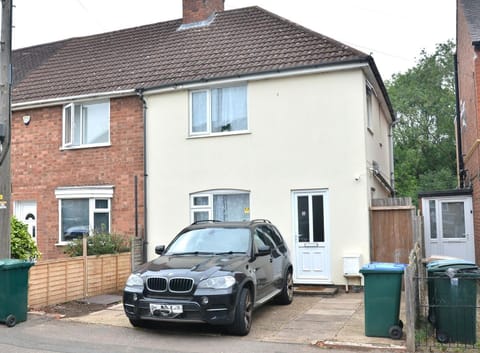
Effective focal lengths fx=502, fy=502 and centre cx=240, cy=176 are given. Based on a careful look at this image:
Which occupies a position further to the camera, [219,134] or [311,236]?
[219,134]

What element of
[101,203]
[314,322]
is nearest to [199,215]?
[101,203]

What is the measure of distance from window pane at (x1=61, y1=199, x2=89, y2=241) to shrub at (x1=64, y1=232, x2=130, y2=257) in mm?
1734

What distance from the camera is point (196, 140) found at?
1326cm

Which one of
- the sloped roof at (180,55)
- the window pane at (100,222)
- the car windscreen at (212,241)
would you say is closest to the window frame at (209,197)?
the window pane at (100,222)

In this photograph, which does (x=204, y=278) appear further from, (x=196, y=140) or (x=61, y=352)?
(x=196, y=140)

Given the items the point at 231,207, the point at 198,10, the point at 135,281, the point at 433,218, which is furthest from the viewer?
the point at 198,10

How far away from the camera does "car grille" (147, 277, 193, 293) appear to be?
725 cm

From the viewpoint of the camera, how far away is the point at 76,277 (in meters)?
10.4

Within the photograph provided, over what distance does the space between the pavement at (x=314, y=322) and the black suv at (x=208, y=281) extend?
39cm

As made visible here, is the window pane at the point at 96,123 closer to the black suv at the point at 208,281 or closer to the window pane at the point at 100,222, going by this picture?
the window pane at the point at 100,222

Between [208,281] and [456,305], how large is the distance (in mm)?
3374

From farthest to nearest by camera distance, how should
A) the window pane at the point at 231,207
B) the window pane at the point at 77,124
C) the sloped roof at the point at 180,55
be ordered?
the window pane at the point at 77,124, the sloped roof at the point at 180,55, the window pane at the point at 231,207

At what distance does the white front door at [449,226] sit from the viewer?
14.8m

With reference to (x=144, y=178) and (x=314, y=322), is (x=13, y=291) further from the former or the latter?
(x=144, y=178)
